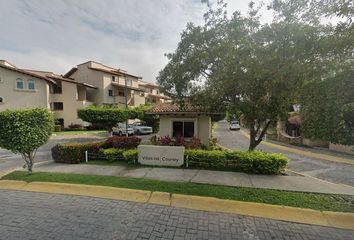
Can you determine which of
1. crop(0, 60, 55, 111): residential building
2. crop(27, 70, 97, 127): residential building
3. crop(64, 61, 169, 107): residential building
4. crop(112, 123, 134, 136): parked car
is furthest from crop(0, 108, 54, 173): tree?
crop(64, 61, 169, 107): residential building

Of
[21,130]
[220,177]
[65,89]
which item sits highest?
[65,89]

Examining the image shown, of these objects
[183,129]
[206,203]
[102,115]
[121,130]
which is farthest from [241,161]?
[121,130]

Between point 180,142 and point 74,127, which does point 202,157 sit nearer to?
point 180,142

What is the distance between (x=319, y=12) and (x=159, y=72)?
315 inches

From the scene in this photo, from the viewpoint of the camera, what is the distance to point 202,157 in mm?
9562

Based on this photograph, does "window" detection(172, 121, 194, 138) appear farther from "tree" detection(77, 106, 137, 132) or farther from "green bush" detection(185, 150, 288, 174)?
"tree" detection(77, 106, 137, 132)

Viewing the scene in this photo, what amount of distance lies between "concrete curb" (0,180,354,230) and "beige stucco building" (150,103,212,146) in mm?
8187

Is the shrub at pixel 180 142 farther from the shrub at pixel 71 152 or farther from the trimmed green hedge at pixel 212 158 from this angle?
the shrub at pixel 71 152

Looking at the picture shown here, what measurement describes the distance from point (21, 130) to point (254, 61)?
8.90 meters

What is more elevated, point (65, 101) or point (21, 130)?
point (65, 101)

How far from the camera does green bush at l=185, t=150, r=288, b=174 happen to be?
8593 mm

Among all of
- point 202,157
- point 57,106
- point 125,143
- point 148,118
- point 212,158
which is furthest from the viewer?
point 57,106

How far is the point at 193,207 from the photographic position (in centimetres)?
559

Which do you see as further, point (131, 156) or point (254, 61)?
point (131, 156)
